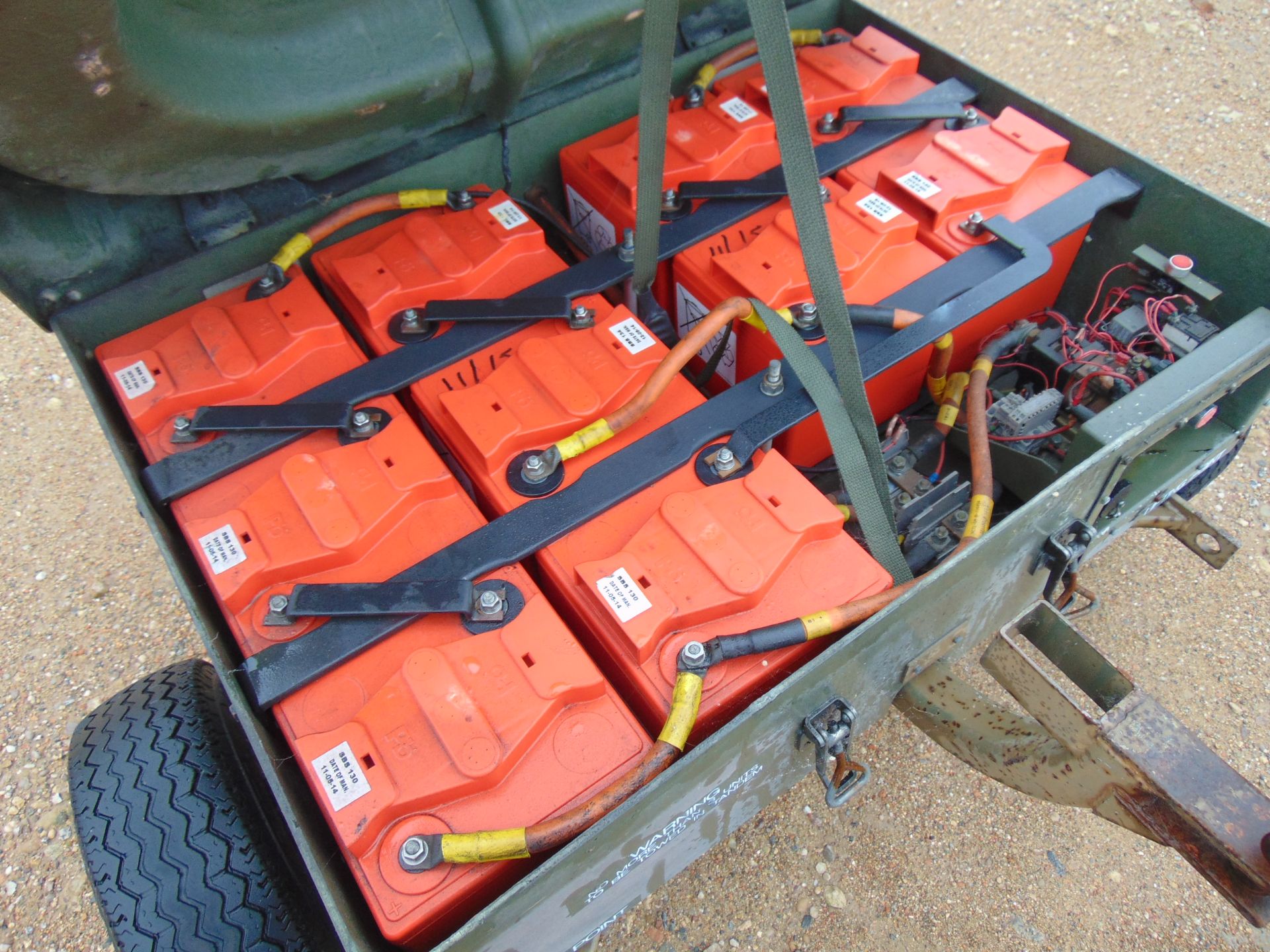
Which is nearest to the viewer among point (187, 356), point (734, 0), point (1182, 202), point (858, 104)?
point (187, 356)

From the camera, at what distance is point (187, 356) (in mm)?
1960

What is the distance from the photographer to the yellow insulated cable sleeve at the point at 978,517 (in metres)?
1.69

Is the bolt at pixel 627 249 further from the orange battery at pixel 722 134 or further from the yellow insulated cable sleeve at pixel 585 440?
the yellow insulated cable sleeve at pixel 585 440

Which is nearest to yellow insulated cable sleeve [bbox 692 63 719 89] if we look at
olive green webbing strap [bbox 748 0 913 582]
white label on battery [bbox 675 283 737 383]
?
white label on battery [bbox 675 283 737 383]

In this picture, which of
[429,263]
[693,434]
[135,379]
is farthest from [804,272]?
[135,379]

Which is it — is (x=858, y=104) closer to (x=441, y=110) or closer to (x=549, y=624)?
(x=441, y=110)

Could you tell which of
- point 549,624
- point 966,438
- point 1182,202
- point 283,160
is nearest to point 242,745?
point 549,624

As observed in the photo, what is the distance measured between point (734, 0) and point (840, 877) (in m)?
2.53

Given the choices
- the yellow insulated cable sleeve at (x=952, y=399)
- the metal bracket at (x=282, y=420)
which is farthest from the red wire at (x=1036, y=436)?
the metal bracket at (x=282, y=420)

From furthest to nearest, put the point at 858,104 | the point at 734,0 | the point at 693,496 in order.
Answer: the point at 734,0
the point at 858,104
the point at 693,496

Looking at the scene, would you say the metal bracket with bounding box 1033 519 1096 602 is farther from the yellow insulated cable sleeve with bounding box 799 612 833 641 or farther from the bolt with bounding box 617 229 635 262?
the bolt with bounding box 617 229 635 262

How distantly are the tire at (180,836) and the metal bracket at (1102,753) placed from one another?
4.21ft

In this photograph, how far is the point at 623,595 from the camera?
4.98ft

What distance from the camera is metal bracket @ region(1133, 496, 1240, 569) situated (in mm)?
2129
